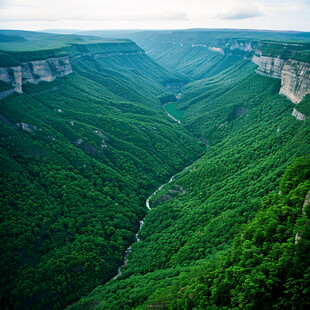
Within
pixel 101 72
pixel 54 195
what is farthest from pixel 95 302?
Answer: pixel 101 72

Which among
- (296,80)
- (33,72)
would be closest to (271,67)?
(296,80)

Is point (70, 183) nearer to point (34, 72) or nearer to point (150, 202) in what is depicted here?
point (150, 202)

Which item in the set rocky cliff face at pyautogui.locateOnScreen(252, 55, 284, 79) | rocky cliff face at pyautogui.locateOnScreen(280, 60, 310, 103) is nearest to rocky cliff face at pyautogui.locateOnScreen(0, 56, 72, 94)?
rocky cliff face at pyautogui.locateOnScreen(280, 60, 310, 103)

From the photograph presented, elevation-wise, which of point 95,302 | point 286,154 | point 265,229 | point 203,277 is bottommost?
point 95,302

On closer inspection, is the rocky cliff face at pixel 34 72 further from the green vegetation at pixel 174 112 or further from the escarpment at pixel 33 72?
the green vegetation at pixel 174 112

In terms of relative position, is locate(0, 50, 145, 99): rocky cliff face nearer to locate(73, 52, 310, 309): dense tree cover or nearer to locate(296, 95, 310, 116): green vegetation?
locate(73, 52, 310, 309): dense tree cover

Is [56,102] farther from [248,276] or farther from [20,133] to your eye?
[248,276]
